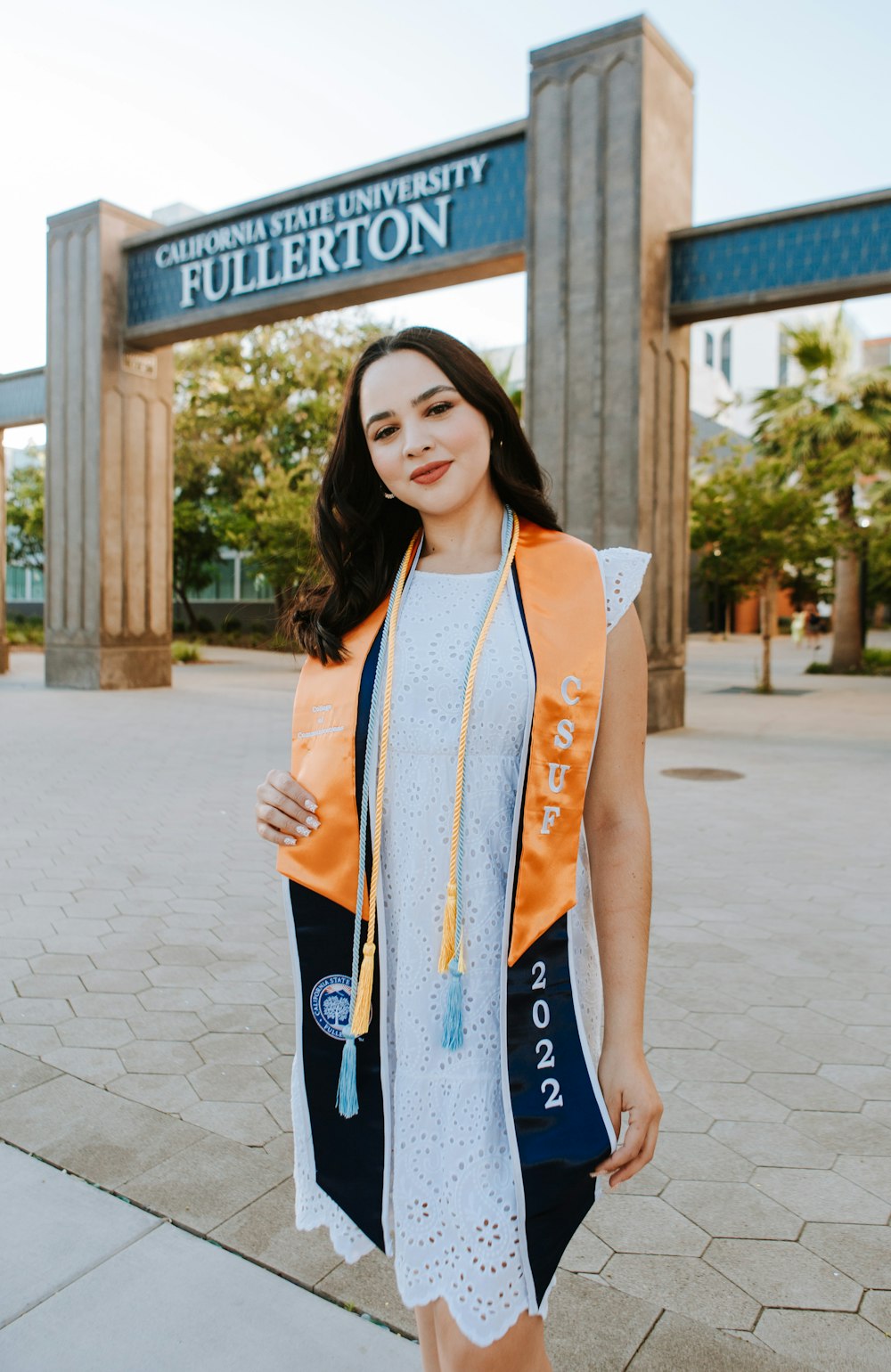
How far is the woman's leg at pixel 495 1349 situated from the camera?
53.7 inches

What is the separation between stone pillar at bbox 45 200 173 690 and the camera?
14.7 metres

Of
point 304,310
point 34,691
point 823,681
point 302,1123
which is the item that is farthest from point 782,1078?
point 823,681

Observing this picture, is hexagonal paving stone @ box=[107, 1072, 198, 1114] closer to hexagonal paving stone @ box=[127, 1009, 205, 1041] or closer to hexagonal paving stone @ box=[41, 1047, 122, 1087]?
hexagonal paving stone @ box=[41, 1047, 122, 1087]

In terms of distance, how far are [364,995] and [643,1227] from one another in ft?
4.69

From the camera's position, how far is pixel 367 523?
5.58ft

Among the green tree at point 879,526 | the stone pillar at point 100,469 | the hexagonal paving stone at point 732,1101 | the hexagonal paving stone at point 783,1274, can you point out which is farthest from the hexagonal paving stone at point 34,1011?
the green tree at point 879,526

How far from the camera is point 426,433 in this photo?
1.52 meters

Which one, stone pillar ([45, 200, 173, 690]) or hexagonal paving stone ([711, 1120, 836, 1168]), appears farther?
stone pillar ([45, 200, 173, 690])

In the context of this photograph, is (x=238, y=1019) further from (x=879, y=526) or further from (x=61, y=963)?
(x=879, y=526)

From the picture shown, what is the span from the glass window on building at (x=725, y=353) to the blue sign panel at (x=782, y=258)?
56.3 m

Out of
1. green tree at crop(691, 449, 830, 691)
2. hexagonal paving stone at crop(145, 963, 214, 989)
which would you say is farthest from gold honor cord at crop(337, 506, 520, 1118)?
green tree at crop(691, 449, 830, 691)

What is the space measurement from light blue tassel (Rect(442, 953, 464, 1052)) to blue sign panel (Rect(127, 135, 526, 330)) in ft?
35.0

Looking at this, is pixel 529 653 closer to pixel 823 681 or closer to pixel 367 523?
pixel 367 523

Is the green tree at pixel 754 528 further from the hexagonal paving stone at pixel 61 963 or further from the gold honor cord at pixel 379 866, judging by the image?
the gold honor cord at pixel 379 866
